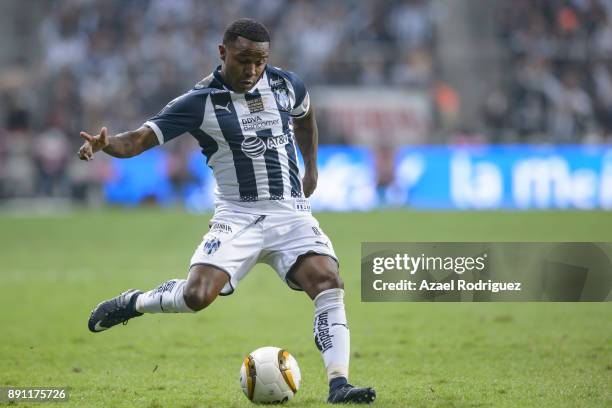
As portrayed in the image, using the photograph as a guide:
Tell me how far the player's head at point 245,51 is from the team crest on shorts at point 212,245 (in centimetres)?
102

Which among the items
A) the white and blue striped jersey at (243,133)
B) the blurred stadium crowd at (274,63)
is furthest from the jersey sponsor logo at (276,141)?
the blurred stadium crowd at (274,63)

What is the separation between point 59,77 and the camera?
25.7m

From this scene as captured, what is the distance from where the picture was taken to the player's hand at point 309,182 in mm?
7570

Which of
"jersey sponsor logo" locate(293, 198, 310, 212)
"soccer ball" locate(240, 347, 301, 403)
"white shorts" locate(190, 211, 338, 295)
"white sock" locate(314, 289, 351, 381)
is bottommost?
"soccer ball" locate(240, 347, 301, 403)

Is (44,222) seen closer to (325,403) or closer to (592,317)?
(592,317)

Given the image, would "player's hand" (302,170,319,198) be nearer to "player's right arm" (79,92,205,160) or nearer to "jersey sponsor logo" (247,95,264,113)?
"jersey sponsor logo" (247,95,264,113)

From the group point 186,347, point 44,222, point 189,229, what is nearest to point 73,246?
point 189,229

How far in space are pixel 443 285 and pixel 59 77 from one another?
19094 millimetres

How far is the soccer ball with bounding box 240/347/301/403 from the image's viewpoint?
6.53 meters

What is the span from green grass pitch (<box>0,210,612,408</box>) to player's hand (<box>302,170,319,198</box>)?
133cm

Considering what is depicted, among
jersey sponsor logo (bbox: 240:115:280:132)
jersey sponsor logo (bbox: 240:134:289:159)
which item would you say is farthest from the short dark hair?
jersey sponsor logo (bbox: 240:134:289:159)

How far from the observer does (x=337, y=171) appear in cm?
2323

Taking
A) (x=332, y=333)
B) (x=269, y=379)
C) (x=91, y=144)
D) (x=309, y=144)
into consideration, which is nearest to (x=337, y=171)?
(x=309, y=144)

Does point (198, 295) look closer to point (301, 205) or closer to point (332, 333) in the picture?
point (332, 333)
